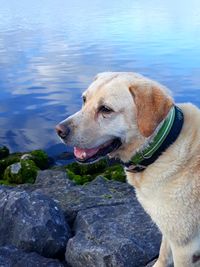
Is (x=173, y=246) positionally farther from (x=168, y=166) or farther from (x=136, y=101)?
(x=136, y=101)

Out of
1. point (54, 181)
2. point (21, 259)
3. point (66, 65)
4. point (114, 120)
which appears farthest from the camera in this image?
point (66, 65)

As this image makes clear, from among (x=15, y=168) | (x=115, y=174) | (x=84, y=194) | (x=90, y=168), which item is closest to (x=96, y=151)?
(x=84, y=194)

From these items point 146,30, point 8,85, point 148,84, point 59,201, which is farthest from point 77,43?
point 148,84

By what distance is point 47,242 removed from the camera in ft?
23.1

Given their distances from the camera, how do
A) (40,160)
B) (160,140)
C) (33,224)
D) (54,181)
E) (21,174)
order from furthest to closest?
(40,160) → (21,174) → (54,181) → (33,224) → (160,140)

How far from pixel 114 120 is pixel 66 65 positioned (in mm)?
26431

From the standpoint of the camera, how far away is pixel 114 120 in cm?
536

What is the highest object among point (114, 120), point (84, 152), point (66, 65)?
point (114, 120)

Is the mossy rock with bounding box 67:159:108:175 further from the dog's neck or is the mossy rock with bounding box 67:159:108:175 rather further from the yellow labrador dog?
the dog's neck

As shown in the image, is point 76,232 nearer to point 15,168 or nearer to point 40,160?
point 15,168

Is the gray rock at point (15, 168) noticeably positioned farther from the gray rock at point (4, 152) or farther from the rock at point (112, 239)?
the rock at point (112, 239)

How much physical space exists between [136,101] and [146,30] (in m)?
44.2

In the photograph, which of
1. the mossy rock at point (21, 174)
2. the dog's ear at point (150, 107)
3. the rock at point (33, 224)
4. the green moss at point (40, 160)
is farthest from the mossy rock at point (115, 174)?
the dog's ear at point (150, 107)

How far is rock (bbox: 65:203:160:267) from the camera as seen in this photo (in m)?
6.38
